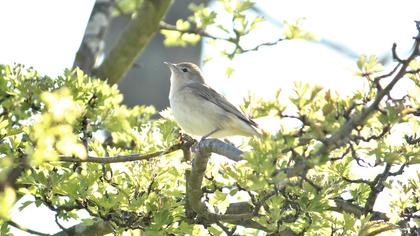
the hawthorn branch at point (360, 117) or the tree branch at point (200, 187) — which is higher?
the tree branch at point (200, 187)

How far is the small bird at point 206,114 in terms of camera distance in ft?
18.3

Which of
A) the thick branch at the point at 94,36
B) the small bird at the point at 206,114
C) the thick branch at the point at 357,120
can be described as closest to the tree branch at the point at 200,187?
the small bird at the point at 206,114

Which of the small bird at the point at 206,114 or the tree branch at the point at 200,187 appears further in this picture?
the small bird at the point at 206,114

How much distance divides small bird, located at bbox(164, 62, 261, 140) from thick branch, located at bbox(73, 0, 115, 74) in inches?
30.2

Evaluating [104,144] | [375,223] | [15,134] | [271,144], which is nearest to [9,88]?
[15,134]

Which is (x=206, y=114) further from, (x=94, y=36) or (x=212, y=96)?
(x=94, y=36)

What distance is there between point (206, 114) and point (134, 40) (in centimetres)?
105

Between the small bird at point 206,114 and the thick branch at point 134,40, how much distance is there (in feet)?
1.65

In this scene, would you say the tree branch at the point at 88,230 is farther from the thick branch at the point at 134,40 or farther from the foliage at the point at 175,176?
the thick branch at the point at 134,40

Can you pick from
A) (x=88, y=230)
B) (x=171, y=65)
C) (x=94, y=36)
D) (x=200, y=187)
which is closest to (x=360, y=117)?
(x=200, y=187)

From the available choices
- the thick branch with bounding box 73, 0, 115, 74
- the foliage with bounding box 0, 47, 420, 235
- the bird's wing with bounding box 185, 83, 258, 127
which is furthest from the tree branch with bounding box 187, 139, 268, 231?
the thick branch with bounding box 73, 0, 115, 74

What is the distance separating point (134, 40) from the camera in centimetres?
647

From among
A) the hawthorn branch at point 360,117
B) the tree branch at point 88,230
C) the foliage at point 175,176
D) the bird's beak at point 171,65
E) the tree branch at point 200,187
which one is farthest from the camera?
the bird's beak at point 171,65

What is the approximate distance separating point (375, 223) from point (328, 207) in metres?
0.27
